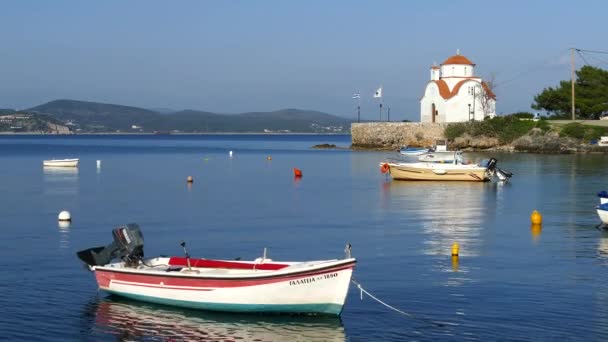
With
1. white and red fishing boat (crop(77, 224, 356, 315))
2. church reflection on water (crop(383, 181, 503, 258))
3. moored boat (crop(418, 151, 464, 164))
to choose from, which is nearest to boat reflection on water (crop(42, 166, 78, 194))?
church reflection on water (crop(383, 181, 503, 258))

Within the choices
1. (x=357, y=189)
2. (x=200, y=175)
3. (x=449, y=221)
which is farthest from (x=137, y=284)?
(x=200, y=175)

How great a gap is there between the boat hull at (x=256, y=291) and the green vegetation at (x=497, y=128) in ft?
282

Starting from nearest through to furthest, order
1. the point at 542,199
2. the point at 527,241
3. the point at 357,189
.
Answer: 1. the point at 527,241
2. the point at 542,199
3. the point at 357,189

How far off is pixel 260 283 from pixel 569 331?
603cm

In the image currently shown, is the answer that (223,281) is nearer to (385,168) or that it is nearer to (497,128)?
(385,168)

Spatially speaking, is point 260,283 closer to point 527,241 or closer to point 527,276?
point 527,276

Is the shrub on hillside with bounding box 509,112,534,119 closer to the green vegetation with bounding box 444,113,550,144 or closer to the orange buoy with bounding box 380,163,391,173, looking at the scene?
the green vegetation with bounding box 444,113,550,144

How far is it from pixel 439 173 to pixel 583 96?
56372 millimetres

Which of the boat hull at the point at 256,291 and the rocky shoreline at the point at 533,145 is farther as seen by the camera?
the rocky shoreline at the point at 533,145

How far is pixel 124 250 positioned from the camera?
1958 cm

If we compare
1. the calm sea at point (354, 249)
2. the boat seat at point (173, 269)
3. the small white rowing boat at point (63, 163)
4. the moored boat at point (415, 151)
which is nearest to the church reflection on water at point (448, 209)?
the calm sea at point (354, 249)

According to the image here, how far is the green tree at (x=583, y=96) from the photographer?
10419 centimetres

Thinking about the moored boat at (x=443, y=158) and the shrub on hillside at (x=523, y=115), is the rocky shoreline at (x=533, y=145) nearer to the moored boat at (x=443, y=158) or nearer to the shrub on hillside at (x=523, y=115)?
the shrub on hillside at (x=523, y=115)

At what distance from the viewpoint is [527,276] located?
22.3m
